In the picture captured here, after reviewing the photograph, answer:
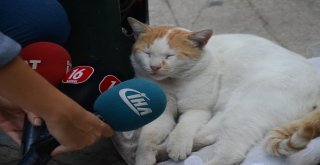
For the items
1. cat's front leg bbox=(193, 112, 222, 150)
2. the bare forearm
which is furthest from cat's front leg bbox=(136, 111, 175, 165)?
the bare forearm

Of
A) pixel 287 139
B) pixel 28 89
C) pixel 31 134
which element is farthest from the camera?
pixel 287 139

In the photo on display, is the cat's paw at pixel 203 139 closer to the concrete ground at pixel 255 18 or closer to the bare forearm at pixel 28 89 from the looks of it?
the bare forearm at pixel 28 89

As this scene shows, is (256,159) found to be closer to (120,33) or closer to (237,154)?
(237,154)

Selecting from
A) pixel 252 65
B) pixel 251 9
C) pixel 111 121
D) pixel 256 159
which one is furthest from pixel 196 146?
pixel 251 9

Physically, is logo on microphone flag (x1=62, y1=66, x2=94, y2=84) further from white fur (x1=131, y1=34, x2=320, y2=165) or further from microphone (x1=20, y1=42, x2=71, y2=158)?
white fur (x1=131, y1=34, x2=320, y2=165)

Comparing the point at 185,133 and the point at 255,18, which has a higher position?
the point at 185,133

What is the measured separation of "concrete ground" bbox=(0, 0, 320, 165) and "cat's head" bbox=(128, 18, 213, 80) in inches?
35.7

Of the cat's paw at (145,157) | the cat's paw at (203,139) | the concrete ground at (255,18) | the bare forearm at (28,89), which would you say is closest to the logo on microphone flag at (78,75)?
the cat's paw at (145,157)

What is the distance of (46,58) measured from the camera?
1.50 meters

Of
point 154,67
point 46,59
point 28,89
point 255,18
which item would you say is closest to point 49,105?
point 28,89

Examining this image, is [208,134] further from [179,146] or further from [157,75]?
[157,75]

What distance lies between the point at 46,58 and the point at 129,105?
15.2 inches

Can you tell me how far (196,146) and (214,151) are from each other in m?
0.08

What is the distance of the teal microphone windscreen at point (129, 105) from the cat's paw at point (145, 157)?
374 millimetres
